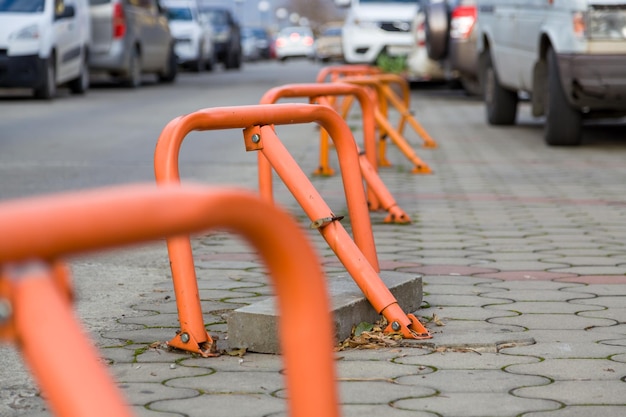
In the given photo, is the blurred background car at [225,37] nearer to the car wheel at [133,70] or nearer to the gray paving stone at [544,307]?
the car wheel at [133,70]

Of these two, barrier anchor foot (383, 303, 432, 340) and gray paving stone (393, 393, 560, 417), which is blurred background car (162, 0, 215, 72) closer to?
barrier anchor foot (383, 303, 432, 340)

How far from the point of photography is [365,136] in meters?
7.25

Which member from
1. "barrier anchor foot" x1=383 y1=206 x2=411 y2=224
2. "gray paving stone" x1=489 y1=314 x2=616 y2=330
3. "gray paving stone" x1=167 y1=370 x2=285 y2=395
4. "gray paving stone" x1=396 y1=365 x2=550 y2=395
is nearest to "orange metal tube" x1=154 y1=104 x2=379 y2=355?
"gray paving stone" x1=167 y1=370 x2=285 y2=395

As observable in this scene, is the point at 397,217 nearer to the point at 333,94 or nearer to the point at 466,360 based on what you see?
the point at 333,94

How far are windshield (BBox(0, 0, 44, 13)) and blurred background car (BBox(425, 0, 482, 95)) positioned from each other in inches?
224

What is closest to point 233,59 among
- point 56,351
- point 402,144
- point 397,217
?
point 402,144

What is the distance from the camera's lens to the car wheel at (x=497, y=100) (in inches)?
579

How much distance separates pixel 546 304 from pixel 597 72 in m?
6.04

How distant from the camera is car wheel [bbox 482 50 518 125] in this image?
14.7 m

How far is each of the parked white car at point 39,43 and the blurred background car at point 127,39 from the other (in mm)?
1978

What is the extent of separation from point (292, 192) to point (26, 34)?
14.5 meters

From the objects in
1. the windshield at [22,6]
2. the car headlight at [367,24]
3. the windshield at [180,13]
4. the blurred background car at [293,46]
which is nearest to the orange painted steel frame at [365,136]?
the windshield at [22,6]

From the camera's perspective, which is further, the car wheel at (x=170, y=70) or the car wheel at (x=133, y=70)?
the car wheel at (x=170, y=70)

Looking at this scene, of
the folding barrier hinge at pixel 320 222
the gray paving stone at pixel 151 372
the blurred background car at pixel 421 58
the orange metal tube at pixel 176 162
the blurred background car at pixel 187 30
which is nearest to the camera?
the gray paving stone at pixel 151 372
